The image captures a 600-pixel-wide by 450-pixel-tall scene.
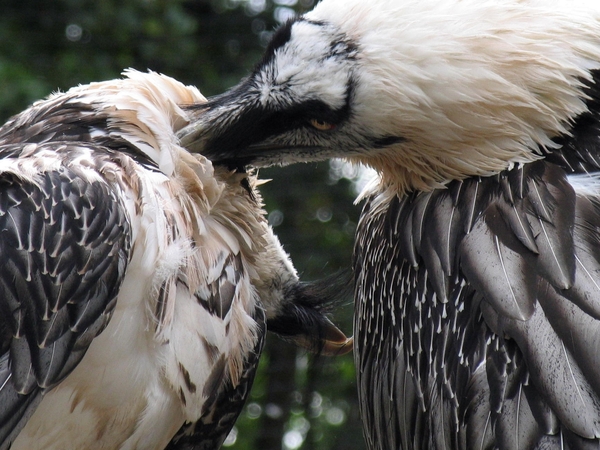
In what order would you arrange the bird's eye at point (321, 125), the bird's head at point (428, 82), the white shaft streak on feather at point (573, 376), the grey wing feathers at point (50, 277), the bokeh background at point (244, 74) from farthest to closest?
1. the bokeh background at point (244, 74)
2. the bird's eye at point (321, 125)
3. the bird's head at point (428, 82)
4. the grey wing feathers at point (50, 277)
5. the white shaft streak on feather at point (573, 376)

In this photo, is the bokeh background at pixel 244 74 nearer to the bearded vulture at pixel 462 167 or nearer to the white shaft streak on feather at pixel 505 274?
the bearded vulture at pixel 462 167

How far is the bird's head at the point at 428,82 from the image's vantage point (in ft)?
6.28

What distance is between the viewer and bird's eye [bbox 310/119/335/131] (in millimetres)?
2029

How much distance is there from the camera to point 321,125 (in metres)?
2.04

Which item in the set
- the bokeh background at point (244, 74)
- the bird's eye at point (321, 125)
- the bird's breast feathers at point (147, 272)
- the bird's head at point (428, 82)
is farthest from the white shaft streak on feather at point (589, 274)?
the bokeh background at point (244, 74)

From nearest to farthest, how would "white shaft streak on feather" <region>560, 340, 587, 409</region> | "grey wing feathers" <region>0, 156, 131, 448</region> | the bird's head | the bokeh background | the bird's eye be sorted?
"white shaft streak on feather" <region>560, 340, 587, 409</region>, "grey wing feathers" <region>0, 156, 131, 448</region>, the bird's head, the bird's eye, the bokeh background

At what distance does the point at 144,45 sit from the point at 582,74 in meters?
3.49

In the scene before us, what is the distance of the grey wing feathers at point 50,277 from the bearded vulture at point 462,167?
361 mm

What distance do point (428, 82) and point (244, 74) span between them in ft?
10.2

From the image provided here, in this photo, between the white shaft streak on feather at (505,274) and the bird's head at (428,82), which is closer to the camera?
the white shaft streak on feather at (505,274)

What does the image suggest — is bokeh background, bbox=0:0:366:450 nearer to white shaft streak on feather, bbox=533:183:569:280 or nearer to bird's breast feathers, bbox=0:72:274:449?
bird's breast feathers, bbox=0:72:274:449

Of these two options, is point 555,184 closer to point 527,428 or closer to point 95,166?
point 527,428

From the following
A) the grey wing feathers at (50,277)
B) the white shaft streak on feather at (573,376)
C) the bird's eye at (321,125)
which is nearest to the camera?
the white shaft streak on feather at (573,376)

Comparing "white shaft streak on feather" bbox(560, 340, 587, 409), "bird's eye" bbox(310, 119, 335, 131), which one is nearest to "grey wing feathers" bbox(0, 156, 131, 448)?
"bird's eye" bbox(310, 119, 335, 131)
